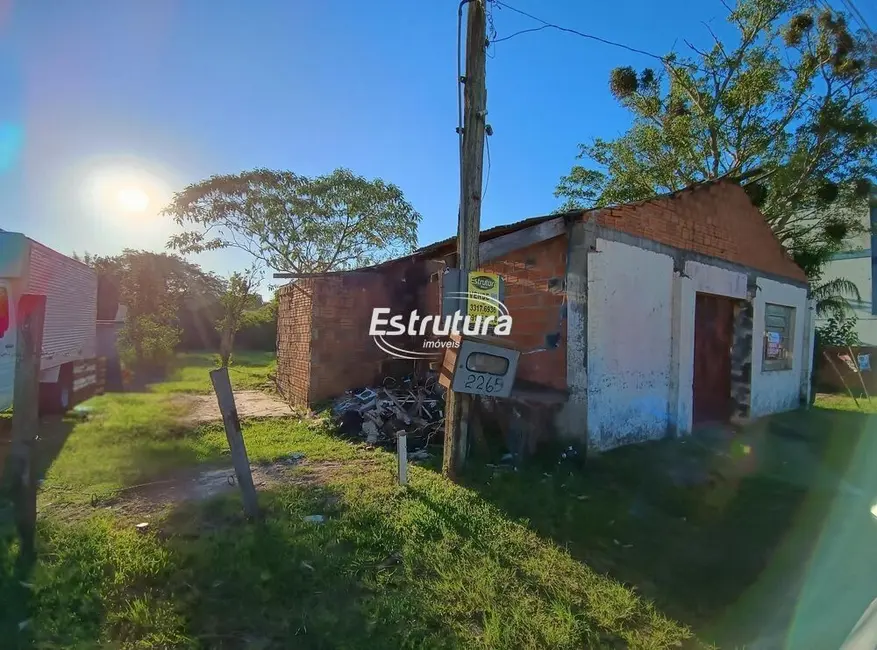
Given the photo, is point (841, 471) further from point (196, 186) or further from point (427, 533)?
point (196, 186)

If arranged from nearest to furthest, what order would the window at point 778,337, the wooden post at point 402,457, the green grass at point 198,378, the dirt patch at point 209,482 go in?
the dirt patch at point 209,482 → the wooden post at point 402,457 → the window at point 778,337 → the green grass at point 198,378

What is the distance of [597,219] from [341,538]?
464cm

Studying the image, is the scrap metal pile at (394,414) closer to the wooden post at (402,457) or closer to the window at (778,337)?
the wooden post at (402,457)

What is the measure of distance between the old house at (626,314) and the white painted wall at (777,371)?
0.04 meters

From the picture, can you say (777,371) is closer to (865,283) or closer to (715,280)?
(715,280)

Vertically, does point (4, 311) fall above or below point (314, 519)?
above

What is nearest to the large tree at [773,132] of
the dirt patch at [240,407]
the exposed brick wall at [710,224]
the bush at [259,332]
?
the exposed brick wall at [710,224]


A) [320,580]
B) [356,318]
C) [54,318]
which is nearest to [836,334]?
[356,318]

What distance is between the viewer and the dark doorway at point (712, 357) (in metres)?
8.52

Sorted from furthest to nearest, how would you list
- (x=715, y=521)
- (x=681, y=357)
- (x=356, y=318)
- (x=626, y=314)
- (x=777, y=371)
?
(x=777, y=371) < (x=356, y=318) < (x=681, y=357) < (x=626, y=314) < (x=715, y=521)

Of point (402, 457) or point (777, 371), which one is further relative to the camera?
point (777, 371)

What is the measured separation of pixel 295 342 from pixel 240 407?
1.70 metres

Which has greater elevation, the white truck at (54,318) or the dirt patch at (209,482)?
the white truck at (54,318)

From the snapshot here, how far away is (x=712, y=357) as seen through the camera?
889 cm
